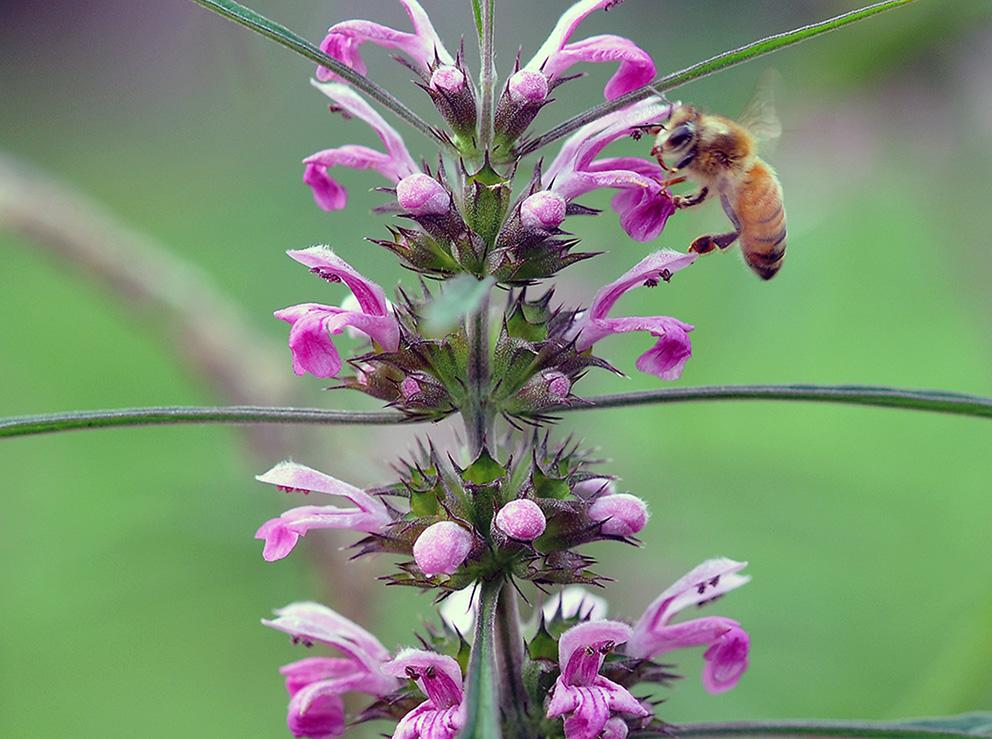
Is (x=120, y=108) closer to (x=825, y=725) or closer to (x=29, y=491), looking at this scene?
(x=29, y=491)

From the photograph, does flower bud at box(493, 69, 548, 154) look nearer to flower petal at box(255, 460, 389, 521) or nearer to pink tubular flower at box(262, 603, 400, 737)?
flower petal at box(255, 460, 389, 521)

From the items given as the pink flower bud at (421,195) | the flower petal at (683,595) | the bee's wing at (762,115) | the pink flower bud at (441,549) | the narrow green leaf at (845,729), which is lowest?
the narrow green leaf at (845,729)

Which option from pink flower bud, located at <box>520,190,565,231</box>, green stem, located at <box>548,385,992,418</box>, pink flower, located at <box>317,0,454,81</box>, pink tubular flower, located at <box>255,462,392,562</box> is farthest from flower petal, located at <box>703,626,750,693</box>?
pink flower, located at <box>317,0,454,81</box>

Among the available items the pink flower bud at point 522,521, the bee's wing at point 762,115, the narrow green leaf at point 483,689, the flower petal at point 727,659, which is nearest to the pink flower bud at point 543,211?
the pink flower bud at point 522,521

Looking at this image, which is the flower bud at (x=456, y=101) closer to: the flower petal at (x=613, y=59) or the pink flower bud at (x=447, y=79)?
the pink flower bud at (x=447, y=79)

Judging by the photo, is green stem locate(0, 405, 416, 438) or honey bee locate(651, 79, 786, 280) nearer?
green stem locate(0, 405, 416, 438)

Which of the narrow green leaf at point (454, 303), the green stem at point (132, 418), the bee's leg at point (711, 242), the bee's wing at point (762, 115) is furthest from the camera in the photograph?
the bee's wing at point (762, 115)

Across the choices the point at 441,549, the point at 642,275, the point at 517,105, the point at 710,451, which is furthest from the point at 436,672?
the point at 710,451
